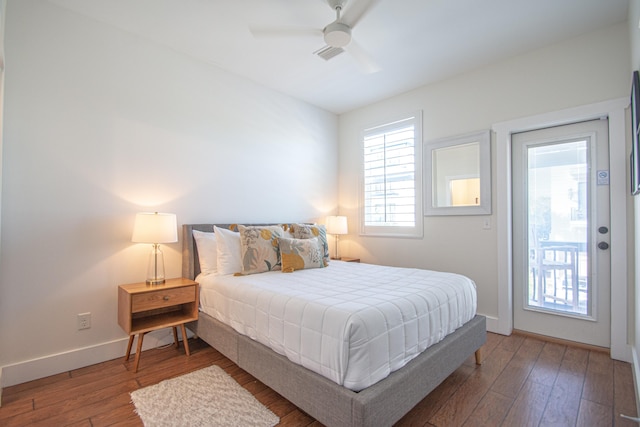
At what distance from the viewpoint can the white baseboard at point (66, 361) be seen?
2119 mm

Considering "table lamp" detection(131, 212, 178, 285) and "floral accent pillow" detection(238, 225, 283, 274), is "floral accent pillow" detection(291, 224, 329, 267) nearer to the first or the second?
"floral accent pillow" detection(238, 225, 283, 274)

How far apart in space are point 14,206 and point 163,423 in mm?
1879

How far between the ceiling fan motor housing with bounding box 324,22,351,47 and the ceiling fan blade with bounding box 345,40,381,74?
0.25 feet

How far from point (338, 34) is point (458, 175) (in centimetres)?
213

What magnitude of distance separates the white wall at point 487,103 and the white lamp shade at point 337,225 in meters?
0.40

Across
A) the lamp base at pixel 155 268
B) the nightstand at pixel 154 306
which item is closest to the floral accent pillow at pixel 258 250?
the nightstand at pixel 154 306

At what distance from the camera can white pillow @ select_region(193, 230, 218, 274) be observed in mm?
2846

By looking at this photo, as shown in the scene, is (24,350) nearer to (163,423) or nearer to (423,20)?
(163,423)

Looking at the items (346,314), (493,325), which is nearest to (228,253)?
(346,314)

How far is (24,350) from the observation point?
85.9 inches

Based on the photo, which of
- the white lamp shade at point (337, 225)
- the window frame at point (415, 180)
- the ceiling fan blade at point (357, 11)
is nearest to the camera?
the ceiling fan blade at point (357, 11)

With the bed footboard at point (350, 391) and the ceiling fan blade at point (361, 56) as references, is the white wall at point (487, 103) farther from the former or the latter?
the ceiling fan blade at point (361, 56)

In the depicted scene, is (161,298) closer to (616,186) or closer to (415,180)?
(415,180)

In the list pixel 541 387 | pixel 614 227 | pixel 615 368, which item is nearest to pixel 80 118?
pixel 541 387
